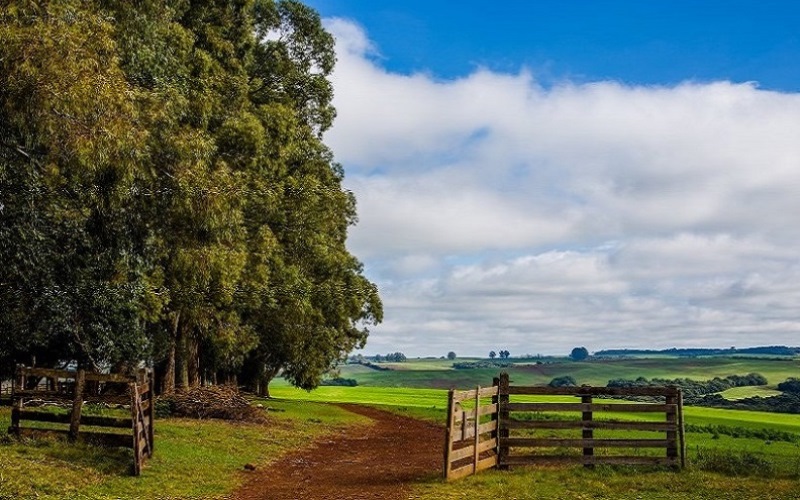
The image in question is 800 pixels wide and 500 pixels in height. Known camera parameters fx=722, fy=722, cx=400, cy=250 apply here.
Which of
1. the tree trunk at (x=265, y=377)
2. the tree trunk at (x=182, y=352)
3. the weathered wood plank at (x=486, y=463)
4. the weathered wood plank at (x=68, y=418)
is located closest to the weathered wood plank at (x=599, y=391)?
the weathered wood plank at (x=486, y=463)

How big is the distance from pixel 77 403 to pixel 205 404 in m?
12.4

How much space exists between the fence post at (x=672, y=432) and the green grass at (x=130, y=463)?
11107mm

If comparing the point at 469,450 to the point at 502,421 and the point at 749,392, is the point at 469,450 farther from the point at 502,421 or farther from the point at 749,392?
the point at 749,392

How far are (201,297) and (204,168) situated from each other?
→ 5.94 metres

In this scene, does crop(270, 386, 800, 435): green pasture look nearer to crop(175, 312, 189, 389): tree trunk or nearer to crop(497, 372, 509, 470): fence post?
crop(175, 312, 189, 389): tree trunk

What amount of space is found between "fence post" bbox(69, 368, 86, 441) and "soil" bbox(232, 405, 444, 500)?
458 centimetres

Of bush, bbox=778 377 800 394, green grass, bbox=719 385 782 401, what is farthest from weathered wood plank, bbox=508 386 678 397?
bush, bbox=778 377 800 394

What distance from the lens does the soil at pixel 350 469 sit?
15828 millimetres

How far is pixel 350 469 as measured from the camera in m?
19.9

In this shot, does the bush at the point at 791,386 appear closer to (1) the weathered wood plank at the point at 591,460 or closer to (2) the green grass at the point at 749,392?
(2) the green grass at the point at 749,392

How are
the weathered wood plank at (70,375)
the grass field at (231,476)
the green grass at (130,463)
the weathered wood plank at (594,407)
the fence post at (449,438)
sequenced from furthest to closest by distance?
the weathered wood plank at (594,407) < the weathered wood plank at (70,375) < the fence post at (449,438) < the grass field at (231,476) < the green grass at (130,463)

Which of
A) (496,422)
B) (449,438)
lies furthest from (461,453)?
(496,422)

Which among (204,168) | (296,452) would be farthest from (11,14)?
(296,452)

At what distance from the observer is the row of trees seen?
17.0 meters
